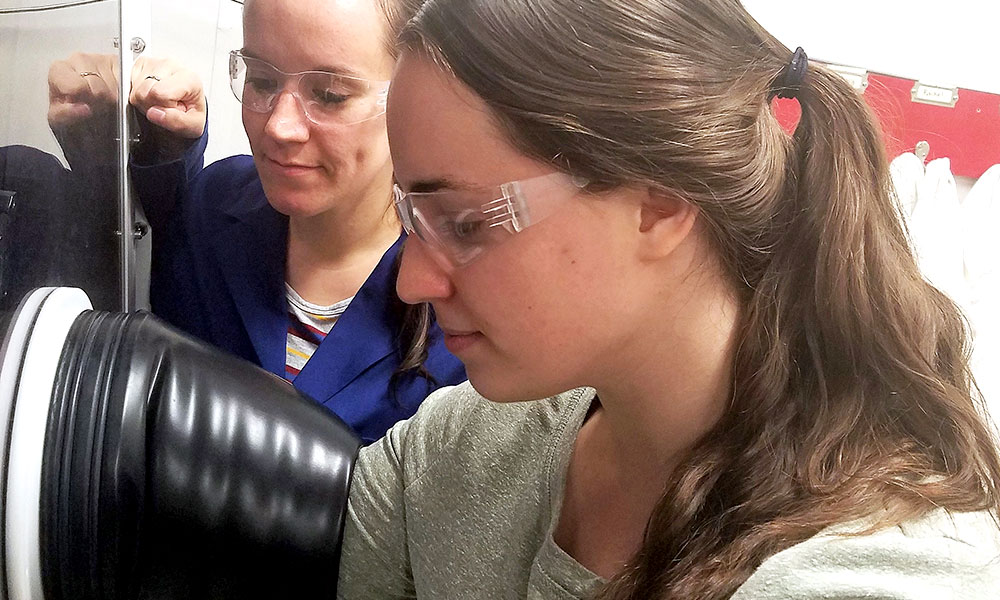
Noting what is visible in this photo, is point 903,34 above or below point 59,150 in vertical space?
above

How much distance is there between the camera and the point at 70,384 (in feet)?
2.93

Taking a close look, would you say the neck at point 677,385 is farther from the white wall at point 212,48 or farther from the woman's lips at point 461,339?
the white wall at point 212,48

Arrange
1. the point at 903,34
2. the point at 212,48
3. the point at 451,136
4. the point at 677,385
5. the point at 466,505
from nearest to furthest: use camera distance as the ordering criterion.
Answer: the point at 451,136 → the point at 677,385 → the point at 466,505 → the point at 212,48 → the point at 903,34

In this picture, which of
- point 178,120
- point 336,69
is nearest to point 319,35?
point 336,69

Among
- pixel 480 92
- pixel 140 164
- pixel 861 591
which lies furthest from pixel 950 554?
pixel 140 164

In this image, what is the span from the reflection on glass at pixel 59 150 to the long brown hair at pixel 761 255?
0.52 metres

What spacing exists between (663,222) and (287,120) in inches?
26.1

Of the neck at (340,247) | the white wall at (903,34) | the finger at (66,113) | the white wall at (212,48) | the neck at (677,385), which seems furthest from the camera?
the white wall at (903,34)

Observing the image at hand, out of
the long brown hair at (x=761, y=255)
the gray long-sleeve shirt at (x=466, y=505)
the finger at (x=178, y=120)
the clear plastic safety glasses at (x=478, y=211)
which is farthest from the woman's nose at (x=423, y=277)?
the finger at (x=178, y=120)

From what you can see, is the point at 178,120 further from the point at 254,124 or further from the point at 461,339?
the point at 461,339

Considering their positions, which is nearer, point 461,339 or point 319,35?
point 461,339

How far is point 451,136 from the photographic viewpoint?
721 mm

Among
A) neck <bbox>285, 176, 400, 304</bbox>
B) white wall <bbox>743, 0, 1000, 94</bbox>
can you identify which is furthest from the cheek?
white wall <bbox>743, 0, 1000, 94</bbox>

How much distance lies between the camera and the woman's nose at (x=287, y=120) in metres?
1.21
